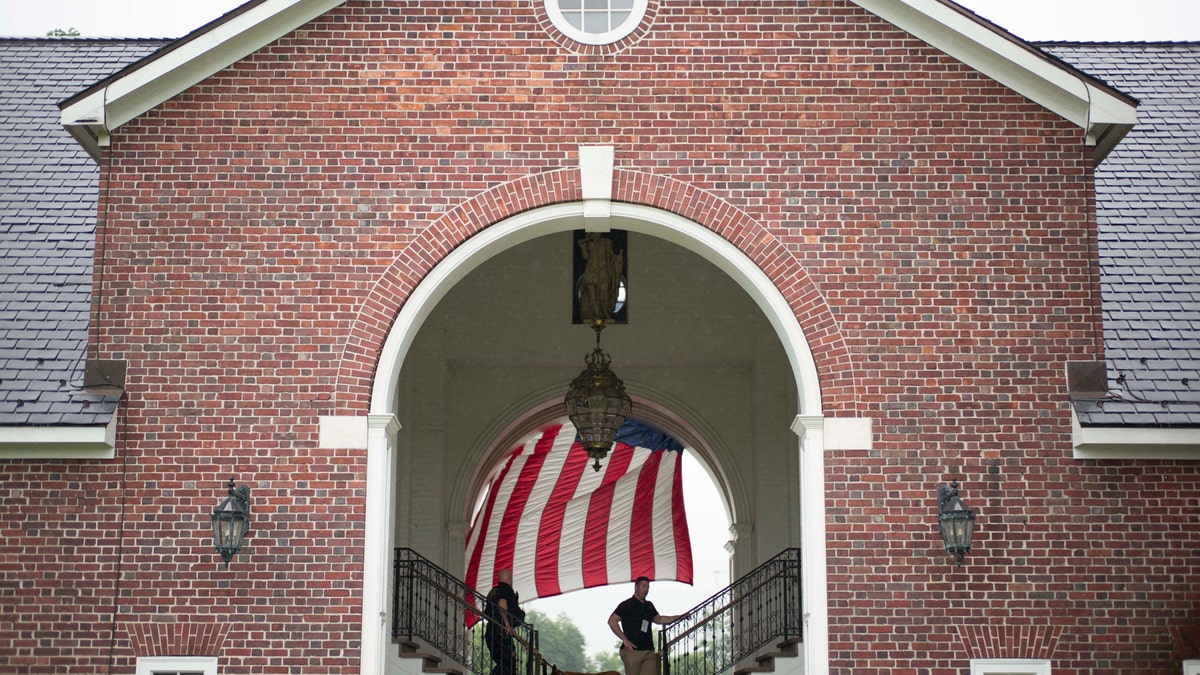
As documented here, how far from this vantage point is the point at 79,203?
1546 centimetres

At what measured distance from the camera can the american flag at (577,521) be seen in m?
25.7

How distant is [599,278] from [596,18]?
398cm

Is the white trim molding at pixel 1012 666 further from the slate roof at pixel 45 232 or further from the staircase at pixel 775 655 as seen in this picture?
the slate roof at pixel 45 232

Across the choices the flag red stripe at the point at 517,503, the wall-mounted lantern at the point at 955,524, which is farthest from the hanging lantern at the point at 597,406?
the flag red stripe at the point at 517,503

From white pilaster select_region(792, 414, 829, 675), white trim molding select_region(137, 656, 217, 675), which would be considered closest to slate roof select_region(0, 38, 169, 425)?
white trim molding select_region(137, 656, 217, 675)

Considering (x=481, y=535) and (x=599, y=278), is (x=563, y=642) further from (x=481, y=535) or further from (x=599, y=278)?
(x=599, y=278)

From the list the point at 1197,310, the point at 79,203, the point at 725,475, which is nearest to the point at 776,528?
the point at 725,475

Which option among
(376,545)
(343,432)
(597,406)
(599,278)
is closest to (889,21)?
(599,278)

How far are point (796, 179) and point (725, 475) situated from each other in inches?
316

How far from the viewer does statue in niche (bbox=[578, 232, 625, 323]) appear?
54.3ft

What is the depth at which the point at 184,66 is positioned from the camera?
13.2 m

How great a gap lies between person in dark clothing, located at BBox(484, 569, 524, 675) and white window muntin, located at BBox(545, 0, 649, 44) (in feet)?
22.2

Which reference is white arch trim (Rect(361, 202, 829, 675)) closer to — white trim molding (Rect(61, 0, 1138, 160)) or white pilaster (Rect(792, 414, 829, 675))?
white pilaster (Rect(792, 414, 829, 675))

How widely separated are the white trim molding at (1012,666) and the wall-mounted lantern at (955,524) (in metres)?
0.83
